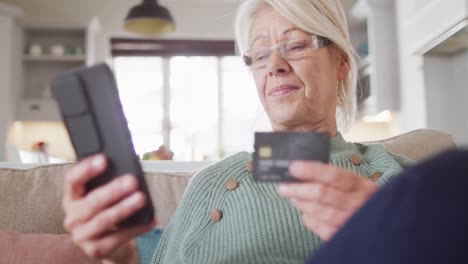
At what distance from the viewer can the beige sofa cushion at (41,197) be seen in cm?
113

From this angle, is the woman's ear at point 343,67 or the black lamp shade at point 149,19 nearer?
the woman's ear at point 343,67

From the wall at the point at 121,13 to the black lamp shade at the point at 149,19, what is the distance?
4.90 ft

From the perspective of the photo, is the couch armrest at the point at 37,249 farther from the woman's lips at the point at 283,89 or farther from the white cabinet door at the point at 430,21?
the white cabinet door at the point at 430,21

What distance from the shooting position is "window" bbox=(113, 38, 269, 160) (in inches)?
205

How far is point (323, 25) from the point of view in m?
1.13

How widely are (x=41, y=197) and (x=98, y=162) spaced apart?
0.65 metres

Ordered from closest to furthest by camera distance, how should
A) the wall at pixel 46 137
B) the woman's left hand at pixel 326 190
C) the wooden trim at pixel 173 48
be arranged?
the woman's left hand at pixel 326 190 → the wall at pixel 46 137 → the wooden trim at pixel 173 48

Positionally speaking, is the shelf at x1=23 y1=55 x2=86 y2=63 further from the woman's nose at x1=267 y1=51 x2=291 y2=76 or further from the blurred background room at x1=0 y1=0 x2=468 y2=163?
the woman's nose at x1=267 y1=51 x2=291 y2=76

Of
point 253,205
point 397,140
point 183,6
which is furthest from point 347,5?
point 253,205

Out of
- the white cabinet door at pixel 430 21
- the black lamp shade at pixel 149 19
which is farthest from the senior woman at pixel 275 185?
the black lamp shade at pixel 149 19

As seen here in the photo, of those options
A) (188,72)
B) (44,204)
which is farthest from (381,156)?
(188,72)

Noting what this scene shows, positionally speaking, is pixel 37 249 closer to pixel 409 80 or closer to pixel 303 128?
pixel 303 128

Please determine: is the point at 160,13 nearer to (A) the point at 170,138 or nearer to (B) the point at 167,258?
(A) the point at 170,138

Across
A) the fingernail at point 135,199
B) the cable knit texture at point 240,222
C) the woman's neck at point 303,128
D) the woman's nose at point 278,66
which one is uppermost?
the woman's nose at point 278,66
